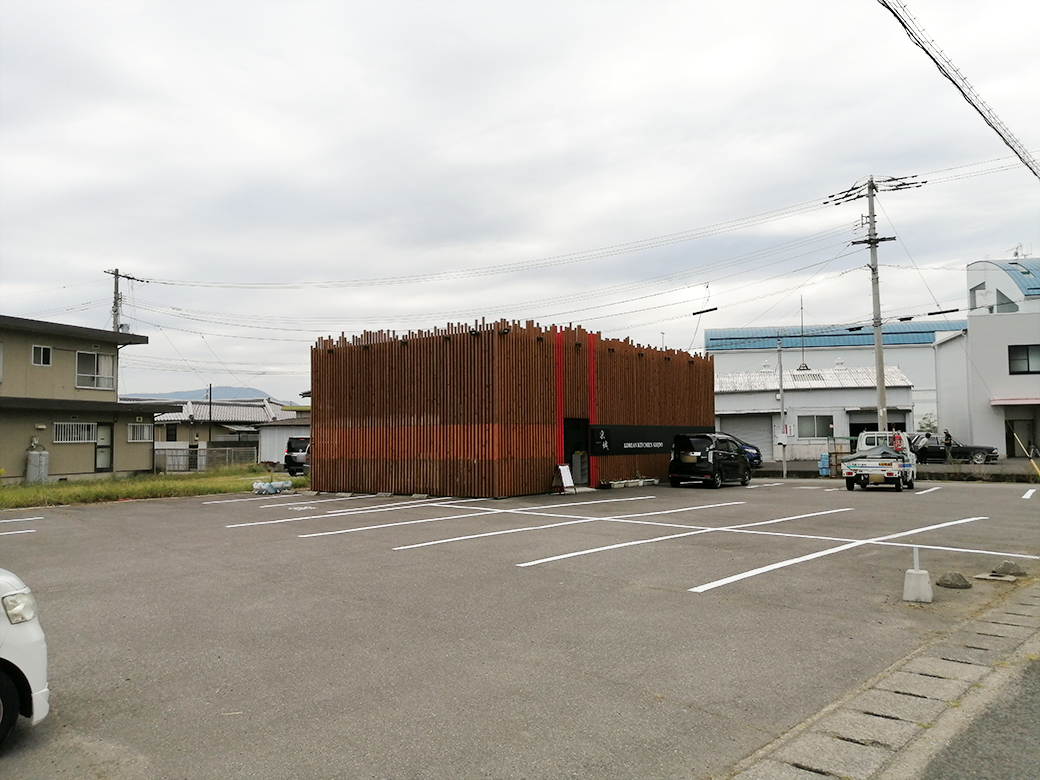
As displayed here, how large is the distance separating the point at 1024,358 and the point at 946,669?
1561 inches

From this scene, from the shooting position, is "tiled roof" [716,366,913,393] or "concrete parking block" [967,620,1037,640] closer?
"concrete parking block" [967,620,1037,640]

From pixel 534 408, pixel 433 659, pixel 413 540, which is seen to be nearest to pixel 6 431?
pixel 534 408

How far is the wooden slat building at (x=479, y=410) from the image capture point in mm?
20500

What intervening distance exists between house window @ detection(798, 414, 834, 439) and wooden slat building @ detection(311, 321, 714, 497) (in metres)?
20.3

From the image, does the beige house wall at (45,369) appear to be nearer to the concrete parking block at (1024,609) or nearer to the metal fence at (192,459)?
the metal fence at (192,459)

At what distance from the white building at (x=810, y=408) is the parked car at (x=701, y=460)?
18449 millimetres

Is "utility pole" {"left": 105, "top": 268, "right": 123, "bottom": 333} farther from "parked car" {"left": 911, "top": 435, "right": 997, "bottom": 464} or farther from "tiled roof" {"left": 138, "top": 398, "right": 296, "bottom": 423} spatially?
"parked car" {"left": 911, "top": 435, "right": 997, "bottom": 464}

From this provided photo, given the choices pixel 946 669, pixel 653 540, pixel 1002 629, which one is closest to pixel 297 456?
pixel 653 540

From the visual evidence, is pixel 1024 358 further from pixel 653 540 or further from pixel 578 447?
pixel 653 540

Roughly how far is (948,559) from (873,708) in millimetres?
6899

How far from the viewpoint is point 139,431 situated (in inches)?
1304

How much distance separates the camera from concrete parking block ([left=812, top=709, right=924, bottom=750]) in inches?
170

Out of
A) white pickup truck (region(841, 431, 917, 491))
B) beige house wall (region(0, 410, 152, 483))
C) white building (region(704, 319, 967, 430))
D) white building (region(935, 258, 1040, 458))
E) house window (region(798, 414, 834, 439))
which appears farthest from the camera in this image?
white building (region(704, 319, 967, 430))

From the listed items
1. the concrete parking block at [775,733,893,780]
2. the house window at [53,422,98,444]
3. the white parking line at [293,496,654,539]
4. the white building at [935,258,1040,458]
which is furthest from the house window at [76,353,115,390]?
the white building at [935,258,1040,458]
